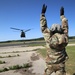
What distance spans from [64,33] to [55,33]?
0.80ft

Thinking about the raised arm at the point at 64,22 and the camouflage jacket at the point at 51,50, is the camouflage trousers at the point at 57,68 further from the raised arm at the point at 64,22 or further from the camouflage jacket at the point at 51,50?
the raised arm at the point at 64,22

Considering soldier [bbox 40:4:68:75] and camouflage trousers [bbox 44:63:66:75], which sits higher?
soldier [bbox 40:4:68:75]

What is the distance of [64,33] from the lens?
6.07 m

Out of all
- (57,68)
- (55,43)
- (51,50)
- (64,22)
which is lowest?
(57,68)

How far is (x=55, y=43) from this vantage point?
19.4 ft

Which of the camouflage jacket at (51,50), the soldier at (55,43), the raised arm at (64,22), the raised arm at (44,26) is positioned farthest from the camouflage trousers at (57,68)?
the raised arm at (64,22)

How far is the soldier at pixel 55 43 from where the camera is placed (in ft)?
19.4

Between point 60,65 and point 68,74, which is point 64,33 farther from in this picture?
point 68,74

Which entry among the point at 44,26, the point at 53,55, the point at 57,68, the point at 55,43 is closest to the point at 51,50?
the point at 53,55

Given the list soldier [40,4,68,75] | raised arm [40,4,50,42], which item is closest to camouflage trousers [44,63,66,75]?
soldier [40,4,68,75]

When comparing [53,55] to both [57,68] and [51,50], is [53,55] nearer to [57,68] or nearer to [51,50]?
[51,50]

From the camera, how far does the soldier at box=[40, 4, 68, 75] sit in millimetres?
5918

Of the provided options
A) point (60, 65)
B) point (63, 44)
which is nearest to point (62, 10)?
point (63, 44)

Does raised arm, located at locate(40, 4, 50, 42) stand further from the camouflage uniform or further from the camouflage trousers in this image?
the camouflage trousers
